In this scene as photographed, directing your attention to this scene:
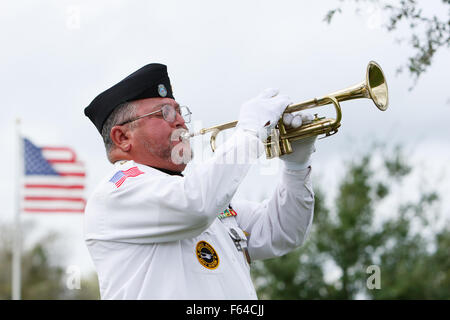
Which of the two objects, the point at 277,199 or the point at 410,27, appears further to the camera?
the point at 410,27

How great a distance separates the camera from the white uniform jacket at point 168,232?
3.32 m

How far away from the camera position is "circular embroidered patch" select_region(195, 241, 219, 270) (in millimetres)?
3490

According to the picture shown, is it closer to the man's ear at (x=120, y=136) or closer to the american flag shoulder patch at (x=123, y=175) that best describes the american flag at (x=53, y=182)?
the man's ear at (x=120, y=136)

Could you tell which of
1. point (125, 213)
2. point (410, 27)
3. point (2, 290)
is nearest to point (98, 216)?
point (125, 213)

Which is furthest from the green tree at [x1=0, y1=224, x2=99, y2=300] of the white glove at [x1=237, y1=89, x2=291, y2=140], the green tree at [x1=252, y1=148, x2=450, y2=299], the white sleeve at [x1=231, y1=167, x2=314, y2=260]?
the white glove at [x1=237, y1=89, x2=291, y2=140]

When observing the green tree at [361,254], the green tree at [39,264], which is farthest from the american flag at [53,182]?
the green tree at [39,264]

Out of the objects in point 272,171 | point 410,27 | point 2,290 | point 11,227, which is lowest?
point 2,290

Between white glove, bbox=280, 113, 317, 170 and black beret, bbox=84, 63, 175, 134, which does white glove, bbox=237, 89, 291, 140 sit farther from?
black beret, bbox=84, 63, 175, 134

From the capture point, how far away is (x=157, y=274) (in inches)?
132

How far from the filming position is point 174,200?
3330 millimetres

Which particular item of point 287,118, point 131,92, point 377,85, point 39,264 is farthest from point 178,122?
point 39,264

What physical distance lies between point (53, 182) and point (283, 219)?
9.59 m
